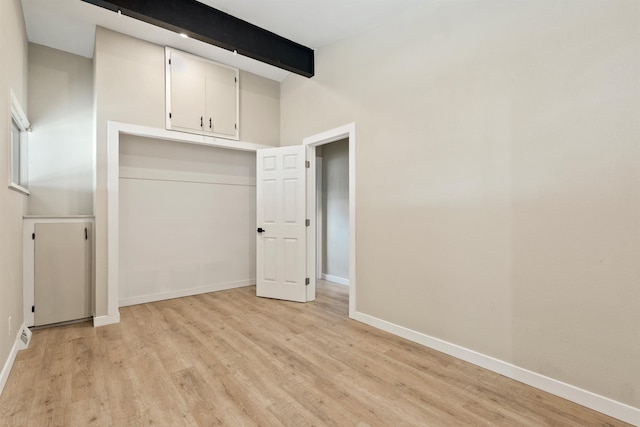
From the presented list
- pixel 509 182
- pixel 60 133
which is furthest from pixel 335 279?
pixel 60 133

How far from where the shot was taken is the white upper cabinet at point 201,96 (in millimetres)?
3742

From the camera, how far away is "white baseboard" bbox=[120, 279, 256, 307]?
3.85 m

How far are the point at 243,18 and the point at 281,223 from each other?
2381 mm

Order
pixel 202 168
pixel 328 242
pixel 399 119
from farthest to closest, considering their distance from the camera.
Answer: pixel 328 242
pixel 202 168
pixel 399 119

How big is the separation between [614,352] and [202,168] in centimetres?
453

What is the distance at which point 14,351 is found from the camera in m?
2.44

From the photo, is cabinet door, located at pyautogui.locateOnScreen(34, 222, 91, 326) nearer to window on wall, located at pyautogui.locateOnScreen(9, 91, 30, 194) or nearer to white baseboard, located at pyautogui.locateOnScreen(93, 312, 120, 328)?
white baseboard, located at pyautogui.locateOnScreen(93, 312, 120, 328)

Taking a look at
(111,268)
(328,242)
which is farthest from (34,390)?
(328,242)

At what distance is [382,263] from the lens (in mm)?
3168

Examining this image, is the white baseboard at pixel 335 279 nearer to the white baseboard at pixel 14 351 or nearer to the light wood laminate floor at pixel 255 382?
the light wood laminate floor at pixel 255 382

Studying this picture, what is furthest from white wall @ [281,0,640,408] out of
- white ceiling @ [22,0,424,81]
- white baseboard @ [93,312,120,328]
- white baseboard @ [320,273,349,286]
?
white baseboard @ [93,312,120,328]

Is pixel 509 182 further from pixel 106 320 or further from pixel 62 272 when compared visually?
pixel 62 272

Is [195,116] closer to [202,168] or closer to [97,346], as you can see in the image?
[202,168]

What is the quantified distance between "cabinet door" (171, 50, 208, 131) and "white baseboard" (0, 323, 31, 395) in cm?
250
